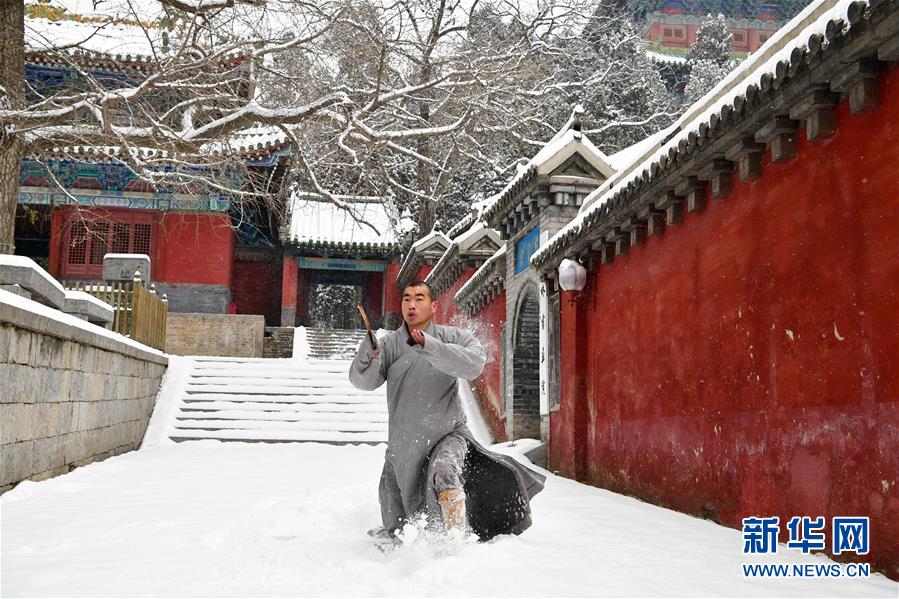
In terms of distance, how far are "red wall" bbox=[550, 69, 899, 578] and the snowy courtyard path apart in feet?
1.27

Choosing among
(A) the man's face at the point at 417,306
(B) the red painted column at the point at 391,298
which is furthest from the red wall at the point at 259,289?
(A) the man's face at the point at 417,306

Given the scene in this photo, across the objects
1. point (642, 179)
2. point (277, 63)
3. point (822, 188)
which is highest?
point (277, 63)

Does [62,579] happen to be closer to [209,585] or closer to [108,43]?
[209,585]

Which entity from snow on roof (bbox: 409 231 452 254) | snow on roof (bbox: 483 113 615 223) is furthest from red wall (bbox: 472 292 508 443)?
snow on roof (bbox: 409 231 452 254)

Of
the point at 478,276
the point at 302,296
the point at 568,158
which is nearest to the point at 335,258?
the point at 302,296

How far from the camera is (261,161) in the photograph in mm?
17688

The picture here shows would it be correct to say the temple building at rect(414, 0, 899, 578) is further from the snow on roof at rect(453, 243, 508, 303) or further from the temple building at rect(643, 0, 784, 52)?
the temple building at rect(643, 0, 784, 52)

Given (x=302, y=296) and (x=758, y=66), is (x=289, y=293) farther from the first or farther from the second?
(x=758, y=66)

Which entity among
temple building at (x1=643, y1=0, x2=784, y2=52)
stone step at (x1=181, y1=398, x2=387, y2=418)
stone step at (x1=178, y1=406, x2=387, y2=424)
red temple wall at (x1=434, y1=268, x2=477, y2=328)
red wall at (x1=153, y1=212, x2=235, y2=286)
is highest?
temple building at (x1=643, y1=0, x2=784, y2=52)

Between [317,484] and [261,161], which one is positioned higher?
[261,161]

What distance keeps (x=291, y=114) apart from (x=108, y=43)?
14059 mm

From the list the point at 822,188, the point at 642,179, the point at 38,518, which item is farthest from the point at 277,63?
the point at 822,188

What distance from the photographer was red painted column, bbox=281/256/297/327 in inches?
888

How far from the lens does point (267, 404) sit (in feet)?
43.9
